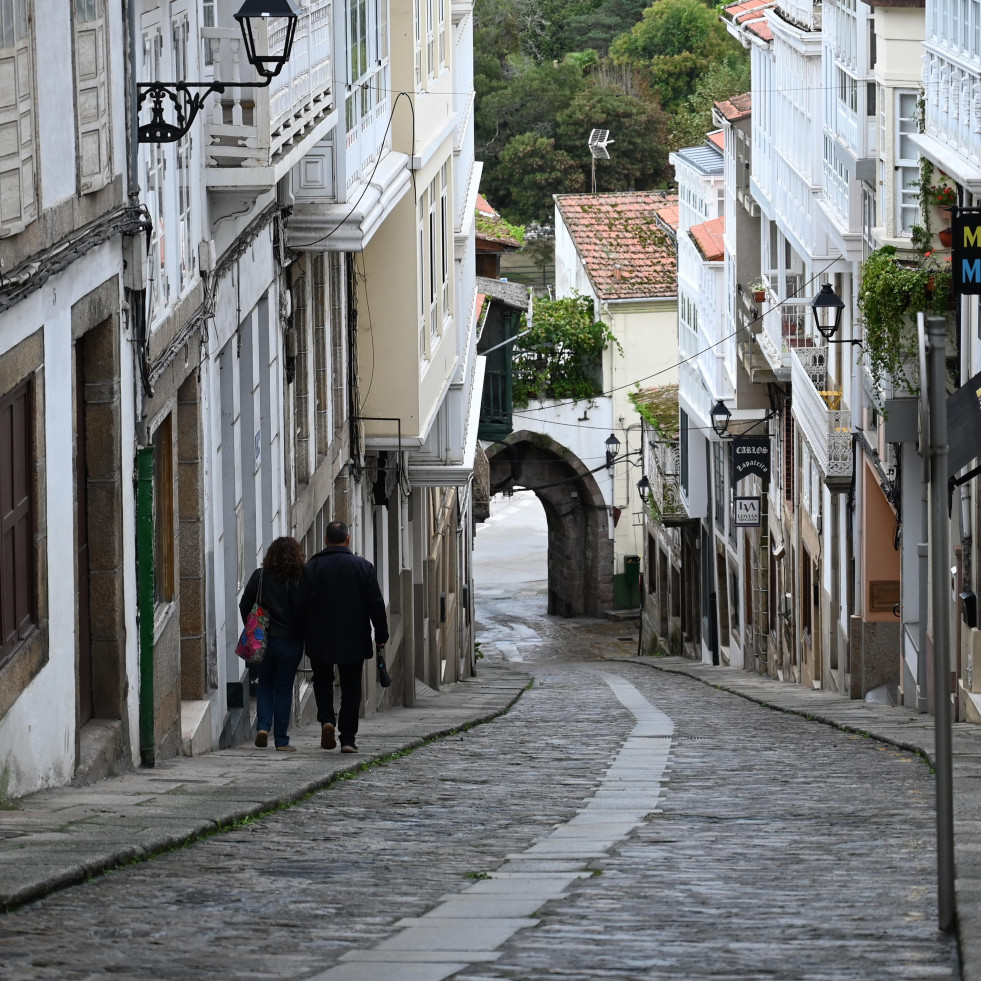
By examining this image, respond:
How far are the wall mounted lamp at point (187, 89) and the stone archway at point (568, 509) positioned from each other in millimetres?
34246

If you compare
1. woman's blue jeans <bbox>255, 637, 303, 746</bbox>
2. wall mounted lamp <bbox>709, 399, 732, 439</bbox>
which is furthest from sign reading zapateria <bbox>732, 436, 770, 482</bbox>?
woman's blue jeans <bbox>255, 637, 303, 746</bbox>

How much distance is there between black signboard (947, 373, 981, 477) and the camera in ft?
16.2

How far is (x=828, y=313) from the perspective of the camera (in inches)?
993

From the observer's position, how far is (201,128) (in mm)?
11266

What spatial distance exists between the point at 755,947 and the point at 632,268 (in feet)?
135

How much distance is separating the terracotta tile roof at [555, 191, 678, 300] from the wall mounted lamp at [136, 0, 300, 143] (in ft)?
112

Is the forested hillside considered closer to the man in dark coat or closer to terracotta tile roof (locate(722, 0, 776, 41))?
terracotta tile roof (locate(722, 0, 776, 41))

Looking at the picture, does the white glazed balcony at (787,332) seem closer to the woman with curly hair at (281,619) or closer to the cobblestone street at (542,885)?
the cobblestone street at (542,885)

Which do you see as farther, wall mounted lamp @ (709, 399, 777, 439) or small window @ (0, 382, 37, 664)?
wall mounted lamp @ (709, 399, 777, 439)

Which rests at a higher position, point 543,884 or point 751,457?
point 751,457

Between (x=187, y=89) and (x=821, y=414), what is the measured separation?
14.7 metres

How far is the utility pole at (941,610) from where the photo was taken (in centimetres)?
477

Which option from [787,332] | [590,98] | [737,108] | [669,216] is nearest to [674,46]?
[590,98]

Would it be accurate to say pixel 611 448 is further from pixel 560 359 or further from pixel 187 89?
pixel 187 89
